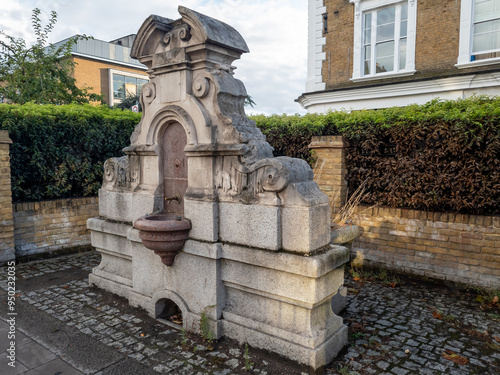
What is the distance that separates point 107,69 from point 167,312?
26198 millimetres

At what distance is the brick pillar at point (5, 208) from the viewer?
6.26 m

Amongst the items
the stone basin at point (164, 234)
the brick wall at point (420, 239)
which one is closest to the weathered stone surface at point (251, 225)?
the stone basin at point (164, 234)

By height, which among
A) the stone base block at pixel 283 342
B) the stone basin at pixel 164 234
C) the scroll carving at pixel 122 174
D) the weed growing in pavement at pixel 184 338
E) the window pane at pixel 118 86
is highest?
the window pane at pixel 118 86

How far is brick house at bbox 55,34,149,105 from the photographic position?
2511 cm

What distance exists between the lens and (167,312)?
4508 mm

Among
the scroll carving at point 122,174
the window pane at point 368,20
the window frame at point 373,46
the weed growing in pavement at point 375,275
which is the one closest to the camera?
the scroll carving at point 122,174

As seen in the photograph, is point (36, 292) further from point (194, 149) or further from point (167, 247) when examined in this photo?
point (194, 149)

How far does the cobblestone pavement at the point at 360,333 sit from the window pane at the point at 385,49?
8929mm

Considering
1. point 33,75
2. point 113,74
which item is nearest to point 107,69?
point 113,74

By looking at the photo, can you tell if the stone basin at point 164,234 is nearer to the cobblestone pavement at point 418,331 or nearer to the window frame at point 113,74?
the cobblestone pavement at point 418,331

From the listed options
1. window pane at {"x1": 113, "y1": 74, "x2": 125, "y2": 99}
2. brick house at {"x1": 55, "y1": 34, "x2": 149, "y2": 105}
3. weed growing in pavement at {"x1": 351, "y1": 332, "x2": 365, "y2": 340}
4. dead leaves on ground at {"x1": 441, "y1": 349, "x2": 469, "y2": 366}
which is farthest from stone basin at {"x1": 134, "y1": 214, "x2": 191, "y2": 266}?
Answer: window pane at {"x1": 113, "y1": 74, "x2": 125, "y2": 99}

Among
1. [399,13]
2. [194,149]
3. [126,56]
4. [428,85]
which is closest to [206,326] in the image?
[194,149]

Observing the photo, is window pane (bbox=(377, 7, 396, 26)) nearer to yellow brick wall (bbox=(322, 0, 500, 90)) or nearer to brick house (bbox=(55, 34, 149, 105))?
yellow brick wall (bbox=(322, 0, 500, 90))

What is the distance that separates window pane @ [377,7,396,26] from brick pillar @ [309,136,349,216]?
7.76 m
